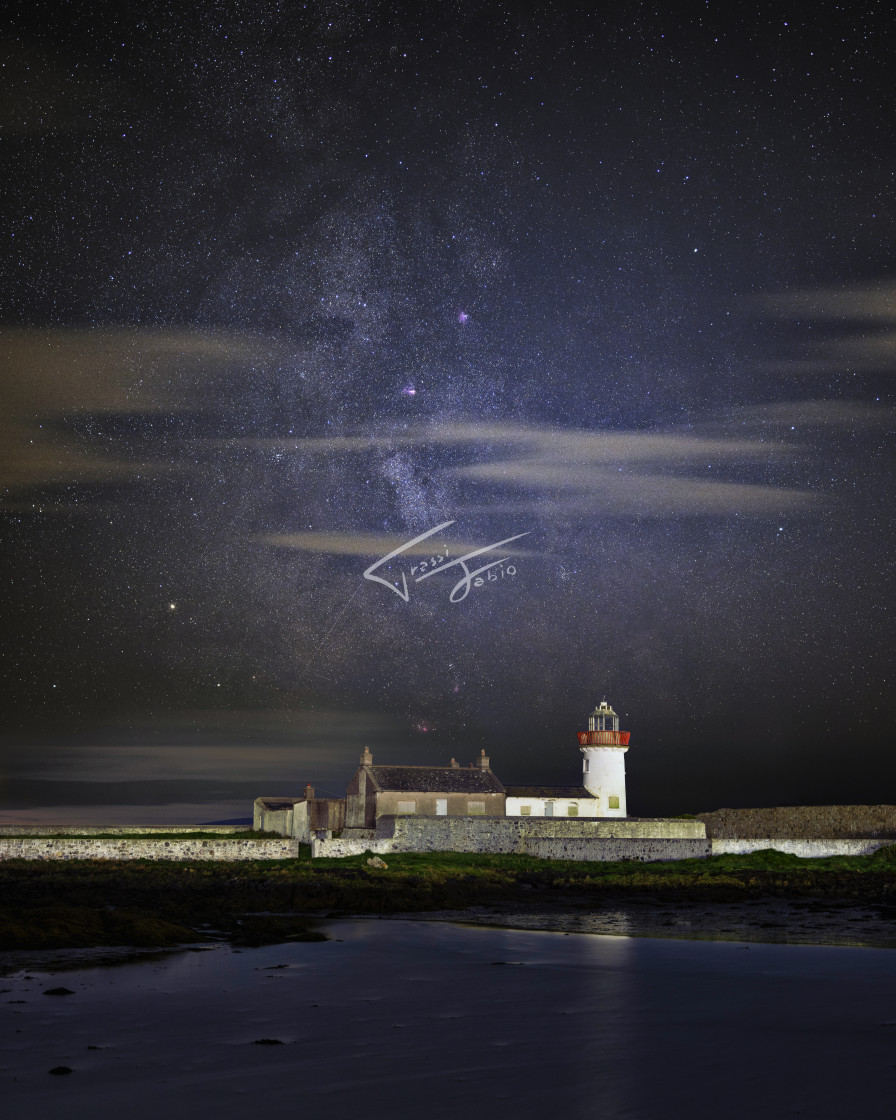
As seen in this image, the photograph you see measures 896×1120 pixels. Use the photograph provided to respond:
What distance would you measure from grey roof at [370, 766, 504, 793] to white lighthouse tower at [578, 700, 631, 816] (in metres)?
5.51

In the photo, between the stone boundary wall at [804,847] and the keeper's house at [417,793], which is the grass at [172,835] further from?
the stone boundary wall at [804,847]

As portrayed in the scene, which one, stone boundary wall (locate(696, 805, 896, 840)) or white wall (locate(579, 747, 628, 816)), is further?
white wall (locate(579, 747, 628, 816))

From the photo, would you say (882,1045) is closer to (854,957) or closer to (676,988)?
(676,988)

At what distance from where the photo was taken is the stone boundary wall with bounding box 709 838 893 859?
45.7 meters

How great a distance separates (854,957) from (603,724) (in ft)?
117

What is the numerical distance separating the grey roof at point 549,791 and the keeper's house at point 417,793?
2.82 ft

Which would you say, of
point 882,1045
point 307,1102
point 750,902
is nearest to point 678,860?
point 750,902

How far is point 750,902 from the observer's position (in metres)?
34.1

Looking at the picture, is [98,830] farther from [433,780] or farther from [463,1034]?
[463,1034]

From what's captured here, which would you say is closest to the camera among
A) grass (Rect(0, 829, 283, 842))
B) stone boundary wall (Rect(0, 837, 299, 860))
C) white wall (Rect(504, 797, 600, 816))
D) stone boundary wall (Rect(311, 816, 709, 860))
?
stone boundary wall (Rect(311, 816, 709, 860))

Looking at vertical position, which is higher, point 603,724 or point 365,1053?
point 603,724

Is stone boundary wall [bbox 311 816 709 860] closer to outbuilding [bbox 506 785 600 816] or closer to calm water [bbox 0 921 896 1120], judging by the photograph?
outbuilding [bbox 506 785 600 816]

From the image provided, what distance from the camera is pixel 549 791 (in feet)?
183

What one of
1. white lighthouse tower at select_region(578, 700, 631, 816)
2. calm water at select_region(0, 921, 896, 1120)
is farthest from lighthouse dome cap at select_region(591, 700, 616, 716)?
calm water at select_region(0, 921, 896, 1120)
